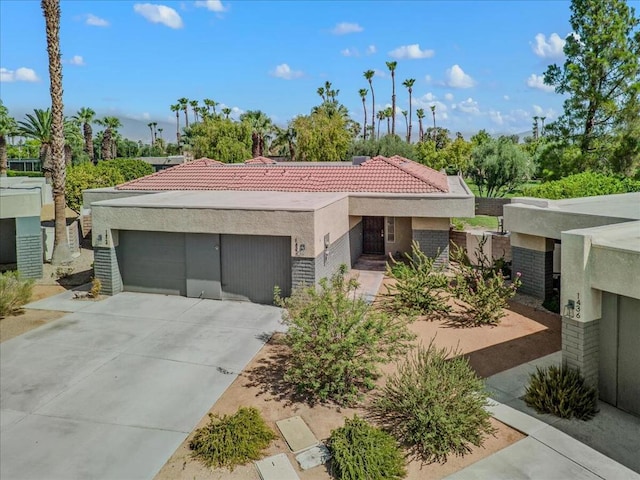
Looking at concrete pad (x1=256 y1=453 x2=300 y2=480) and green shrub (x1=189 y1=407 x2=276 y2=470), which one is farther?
green shrub (x1=189 y1=407 x2=276 y2=470)

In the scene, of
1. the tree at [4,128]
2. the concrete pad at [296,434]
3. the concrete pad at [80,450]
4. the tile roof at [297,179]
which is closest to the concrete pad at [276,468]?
the concrete pad at [296,434]

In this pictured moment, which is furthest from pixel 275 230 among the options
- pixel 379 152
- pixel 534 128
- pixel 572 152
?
pixel 534 128

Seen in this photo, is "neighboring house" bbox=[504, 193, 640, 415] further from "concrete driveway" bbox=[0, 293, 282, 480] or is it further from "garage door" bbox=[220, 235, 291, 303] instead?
"garage door" bbox=[220, 235, 291, 303]

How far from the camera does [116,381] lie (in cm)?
1094

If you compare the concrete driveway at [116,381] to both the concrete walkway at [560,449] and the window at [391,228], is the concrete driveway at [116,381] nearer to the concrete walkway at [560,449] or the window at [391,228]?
the concrete walkway at [560,449]

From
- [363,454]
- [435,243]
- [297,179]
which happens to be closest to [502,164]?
[435,243]

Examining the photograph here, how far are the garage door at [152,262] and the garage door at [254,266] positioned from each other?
5.75ft

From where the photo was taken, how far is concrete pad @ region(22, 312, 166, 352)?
43.4 feet

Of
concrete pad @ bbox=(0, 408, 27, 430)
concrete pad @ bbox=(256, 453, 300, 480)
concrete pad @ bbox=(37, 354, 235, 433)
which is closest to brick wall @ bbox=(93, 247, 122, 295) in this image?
concrete pad @ bbox=(37, 354, 235, 433)

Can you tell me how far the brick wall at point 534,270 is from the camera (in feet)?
54.8

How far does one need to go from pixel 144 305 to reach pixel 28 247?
23.1ft

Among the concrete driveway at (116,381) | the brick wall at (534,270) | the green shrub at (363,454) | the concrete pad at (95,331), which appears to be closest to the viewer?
the green shrub at (363,454)

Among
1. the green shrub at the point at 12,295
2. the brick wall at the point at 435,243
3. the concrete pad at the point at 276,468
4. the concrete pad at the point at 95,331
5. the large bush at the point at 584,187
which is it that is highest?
the large bush at the point at 584,187

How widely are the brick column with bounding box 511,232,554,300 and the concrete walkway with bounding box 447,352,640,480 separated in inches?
306
